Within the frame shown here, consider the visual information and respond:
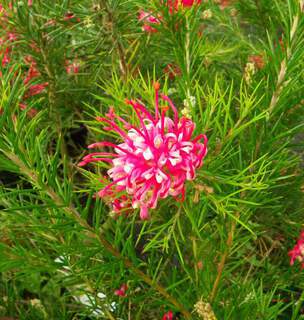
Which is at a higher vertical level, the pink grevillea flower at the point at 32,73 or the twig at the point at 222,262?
the pink grevillea flower at the point at 32,73

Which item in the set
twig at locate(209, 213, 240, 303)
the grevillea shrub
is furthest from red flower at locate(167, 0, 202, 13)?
twig at locate(209, 213, 240, 303)

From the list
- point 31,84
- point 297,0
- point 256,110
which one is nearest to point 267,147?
point 256,110

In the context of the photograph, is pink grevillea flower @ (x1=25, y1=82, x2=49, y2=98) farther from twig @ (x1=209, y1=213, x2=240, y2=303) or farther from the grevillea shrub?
twig @ (x1=209, y1=213, x2=240, y2=303)

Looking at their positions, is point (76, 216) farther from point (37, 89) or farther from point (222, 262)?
point (37, 89)

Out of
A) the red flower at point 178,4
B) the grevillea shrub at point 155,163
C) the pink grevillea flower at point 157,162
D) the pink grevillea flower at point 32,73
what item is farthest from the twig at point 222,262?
the pink grevillea flower at point 32,73

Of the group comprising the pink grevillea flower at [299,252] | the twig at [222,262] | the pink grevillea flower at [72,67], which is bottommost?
the pink grevillea flower at [299,252]

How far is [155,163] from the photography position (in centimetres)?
43

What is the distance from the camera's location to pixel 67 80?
2.78ft

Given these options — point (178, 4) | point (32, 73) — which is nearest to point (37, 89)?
point (32, 73)

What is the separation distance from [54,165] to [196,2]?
314 millimetres

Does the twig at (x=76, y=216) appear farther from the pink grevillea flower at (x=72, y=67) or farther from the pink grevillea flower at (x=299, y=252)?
the pink grevillea flower at (x=72, y=67)

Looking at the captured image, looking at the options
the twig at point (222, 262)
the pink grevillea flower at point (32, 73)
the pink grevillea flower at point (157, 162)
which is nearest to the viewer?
the pink grevillea flower at point (157, 162)

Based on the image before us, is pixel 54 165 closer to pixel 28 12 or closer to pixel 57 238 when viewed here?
pixel 57 238

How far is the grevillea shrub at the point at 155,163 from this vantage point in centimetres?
45
